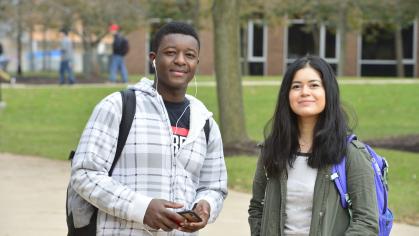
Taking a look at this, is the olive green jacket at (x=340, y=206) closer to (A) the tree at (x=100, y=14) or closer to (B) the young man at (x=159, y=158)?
(B) the young man at (x=159, y=158)

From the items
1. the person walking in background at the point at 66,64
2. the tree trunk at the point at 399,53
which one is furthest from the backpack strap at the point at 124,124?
the tree trunk at the point at 399,53

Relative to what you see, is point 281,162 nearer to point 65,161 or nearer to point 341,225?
point 341,225

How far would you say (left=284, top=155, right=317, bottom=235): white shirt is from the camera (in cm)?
364

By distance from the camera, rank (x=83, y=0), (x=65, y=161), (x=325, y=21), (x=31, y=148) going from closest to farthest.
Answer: (x=65, y=161)
(x=31, y=148)
(x=83, y=0)
(x=325, y=21)

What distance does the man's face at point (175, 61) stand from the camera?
3.62 m

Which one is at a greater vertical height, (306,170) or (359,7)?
(359,7)

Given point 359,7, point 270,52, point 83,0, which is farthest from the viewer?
point 270,52

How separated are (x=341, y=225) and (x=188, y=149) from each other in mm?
739

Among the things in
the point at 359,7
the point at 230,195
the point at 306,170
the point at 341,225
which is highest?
the point at 359,7

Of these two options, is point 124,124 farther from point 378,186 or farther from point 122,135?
point 378,186

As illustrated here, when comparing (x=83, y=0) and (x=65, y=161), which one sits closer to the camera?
(x=65, y=161)

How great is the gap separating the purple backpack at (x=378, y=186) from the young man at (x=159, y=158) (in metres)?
0.52

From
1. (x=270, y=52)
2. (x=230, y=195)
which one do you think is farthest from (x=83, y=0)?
(x=230, y=195)

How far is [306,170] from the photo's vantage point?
3.68 metres
